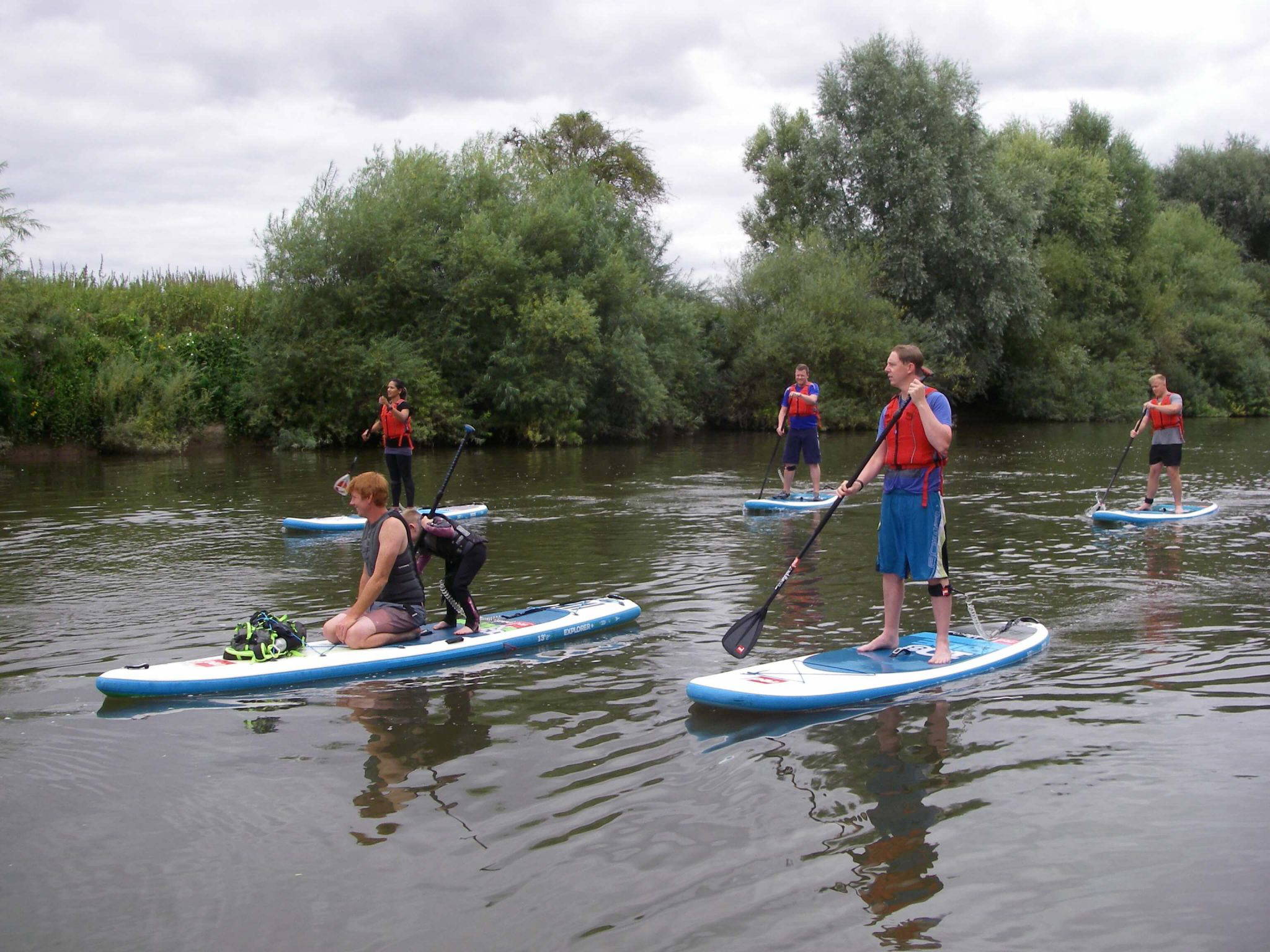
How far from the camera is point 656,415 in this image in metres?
32.8

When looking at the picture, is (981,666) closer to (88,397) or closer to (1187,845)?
(1187,845)

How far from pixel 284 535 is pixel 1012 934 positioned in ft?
36.3

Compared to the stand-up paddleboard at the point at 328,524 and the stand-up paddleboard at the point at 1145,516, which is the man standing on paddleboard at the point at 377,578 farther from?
the stand-up paddleboard at the point at 1145,516

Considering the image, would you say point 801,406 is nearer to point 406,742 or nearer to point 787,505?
point 787,505

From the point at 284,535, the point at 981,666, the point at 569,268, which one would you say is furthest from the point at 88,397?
the point at 981,666

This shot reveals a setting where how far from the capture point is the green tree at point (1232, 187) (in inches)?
2110

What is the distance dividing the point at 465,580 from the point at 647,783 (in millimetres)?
2911

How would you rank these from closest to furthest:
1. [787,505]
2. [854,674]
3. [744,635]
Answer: [854,674], [744,635], [787,505]

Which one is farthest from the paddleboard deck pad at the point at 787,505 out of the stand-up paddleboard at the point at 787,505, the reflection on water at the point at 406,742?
the reflection on water at the point at 406,742

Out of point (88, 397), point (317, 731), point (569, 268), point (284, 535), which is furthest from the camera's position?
point (569, 268)

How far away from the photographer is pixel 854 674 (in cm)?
673

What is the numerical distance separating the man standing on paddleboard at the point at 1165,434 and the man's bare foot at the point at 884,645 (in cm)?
805

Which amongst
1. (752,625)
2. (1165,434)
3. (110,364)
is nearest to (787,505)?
(1165,434)

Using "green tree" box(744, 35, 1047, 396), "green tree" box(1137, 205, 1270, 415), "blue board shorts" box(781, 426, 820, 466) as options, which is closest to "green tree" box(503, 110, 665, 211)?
"green tree" box(744, 35, 1047, 396)
